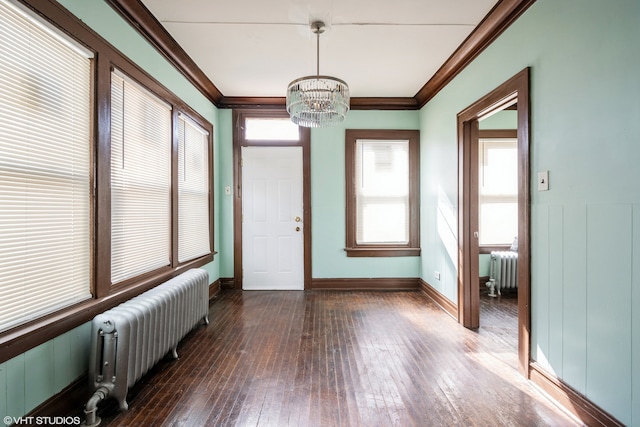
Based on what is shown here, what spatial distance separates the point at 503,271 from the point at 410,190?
5.50 feet

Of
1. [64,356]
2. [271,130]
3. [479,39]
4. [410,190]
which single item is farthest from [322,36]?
[64,356]

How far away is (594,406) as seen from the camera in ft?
5.44

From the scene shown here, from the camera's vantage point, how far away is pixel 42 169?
64.0 inches

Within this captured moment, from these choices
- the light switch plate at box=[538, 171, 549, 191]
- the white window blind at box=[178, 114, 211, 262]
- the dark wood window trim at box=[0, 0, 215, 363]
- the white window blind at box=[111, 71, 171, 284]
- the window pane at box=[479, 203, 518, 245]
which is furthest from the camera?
the window pane at box=[479, 203, 518, 245]

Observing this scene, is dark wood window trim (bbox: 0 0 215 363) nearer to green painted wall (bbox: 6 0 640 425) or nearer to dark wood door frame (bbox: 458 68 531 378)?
green painted wall (bbox: 6 0 640 425)

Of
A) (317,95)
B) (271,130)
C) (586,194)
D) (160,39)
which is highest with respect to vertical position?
(160,39)

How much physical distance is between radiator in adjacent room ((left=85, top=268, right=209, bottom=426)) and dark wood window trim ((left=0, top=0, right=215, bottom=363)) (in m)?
0.13

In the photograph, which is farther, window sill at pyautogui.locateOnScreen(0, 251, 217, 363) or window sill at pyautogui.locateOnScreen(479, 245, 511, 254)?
window sill at pyautogui.locateOnScreen(479, 245, 511, 254)

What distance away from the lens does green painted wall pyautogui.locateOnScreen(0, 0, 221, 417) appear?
1.46 meters

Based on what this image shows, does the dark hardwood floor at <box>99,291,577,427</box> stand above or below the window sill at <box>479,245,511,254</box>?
below

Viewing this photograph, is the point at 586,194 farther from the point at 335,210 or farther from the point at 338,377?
the point at 335,210

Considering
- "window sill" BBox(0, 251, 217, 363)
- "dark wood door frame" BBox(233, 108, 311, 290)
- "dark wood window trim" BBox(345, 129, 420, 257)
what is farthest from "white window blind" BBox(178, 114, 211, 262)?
"dark wood window trim" BBox(345, 129, 420, 257)

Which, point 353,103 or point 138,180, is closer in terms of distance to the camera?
point 138,180

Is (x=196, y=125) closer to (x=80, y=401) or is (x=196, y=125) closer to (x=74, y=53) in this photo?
(x=74, y=53)
